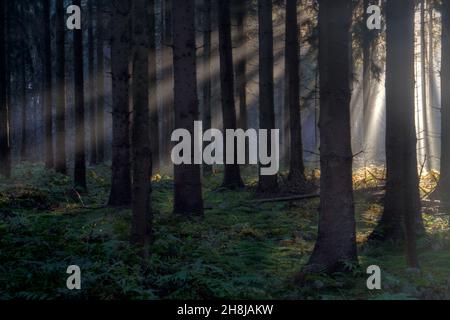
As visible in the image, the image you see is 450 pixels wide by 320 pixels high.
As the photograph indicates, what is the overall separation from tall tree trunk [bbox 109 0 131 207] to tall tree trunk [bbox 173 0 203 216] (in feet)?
5.75

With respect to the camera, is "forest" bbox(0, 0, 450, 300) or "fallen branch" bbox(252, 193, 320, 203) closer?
"forest" bbox(0, 0, 450, 300)

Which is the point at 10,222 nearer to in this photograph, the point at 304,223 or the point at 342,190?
the point at 304,223

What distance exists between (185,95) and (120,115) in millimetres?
2136

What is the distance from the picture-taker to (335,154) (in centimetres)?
758

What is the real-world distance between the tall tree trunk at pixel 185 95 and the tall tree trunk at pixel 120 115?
1.75 metres

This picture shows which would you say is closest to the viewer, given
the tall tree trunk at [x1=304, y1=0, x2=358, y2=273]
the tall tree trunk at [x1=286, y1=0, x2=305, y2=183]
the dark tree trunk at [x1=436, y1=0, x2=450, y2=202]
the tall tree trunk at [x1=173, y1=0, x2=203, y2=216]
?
the tall tree trunk at [x1=304, y1=0, x2=358, y2=273]

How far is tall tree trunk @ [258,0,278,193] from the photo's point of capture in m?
16.3

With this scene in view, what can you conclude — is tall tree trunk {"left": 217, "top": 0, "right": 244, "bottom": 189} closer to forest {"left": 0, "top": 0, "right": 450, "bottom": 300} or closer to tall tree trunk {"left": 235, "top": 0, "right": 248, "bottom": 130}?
forest {"left": 0, "top": 0, "right": 450, "bottom": 300}

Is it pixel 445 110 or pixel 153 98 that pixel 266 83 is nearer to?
pixel 445 110

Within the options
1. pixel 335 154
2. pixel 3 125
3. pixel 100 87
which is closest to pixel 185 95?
pixel 335 154

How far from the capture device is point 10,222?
11367 millimetres

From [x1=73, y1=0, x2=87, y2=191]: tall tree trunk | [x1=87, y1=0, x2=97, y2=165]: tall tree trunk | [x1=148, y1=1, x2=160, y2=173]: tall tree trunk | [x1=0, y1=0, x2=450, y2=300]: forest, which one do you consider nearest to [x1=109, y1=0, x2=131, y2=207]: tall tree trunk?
[x1=0, y1=0, x2=450, y2=300]: forest
